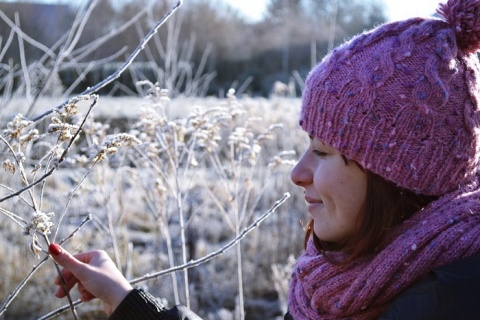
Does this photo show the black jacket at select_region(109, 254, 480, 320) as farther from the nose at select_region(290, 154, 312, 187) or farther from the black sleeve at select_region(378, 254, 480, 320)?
the nose at select_region(290, 154, 312, 187)

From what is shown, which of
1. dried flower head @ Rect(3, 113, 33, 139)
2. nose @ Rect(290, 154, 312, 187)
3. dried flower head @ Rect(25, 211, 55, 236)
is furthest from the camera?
nose @ Rect(290, 154, 312, 187)

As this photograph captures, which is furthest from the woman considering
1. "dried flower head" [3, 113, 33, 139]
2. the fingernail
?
"dried flower head" [3, 113, 33, 139]

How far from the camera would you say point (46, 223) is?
4.50ft

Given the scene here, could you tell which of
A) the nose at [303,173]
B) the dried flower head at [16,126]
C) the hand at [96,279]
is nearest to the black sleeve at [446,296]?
the nose at [303,173]

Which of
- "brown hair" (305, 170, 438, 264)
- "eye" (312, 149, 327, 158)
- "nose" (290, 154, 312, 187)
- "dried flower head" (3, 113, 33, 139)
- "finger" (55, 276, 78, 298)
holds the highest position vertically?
"dried flower head" (3, 113, 33, 139)

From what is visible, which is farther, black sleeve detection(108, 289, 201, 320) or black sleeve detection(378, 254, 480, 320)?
black sleeve detection(108, 289, 201, 320)

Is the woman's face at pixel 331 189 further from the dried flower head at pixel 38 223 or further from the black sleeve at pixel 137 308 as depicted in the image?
the dried flower head at pixel 38 223

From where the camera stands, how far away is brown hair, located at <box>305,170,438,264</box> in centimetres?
150

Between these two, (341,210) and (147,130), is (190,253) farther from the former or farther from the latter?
(341,210)

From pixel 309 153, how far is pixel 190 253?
138 inches

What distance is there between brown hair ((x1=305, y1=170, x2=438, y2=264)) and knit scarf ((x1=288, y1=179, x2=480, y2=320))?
0.08 feet

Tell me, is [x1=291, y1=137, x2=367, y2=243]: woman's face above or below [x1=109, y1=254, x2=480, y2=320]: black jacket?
above

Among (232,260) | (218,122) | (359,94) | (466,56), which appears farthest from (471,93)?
(232,260)

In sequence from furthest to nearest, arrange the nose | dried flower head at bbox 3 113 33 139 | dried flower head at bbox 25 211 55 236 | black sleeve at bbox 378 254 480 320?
the nose → dried flower head at bbox 3 113 33 139 → dried flower head at bbox 25 211 55 236 → black sleeve at bbox 378 254 480 320
